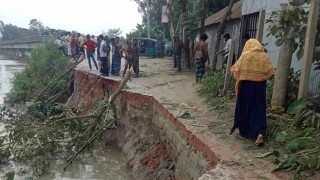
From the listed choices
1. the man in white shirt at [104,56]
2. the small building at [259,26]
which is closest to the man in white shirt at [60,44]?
the man in white shirt at [104,56]

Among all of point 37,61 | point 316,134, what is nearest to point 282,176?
point 316,134

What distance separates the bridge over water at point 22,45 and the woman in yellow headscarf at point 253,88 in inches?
720

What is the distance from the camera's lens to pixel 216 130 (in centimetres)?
607

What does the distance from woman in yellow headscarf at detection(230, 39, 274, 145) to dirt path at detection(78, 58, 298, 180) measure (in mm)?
254

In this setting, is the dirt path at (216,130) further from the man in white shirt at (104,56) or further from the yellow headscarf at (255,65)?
the man in white shirt at (104,56)

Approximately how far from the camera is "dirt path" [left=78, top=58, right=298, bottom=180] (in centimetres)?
433

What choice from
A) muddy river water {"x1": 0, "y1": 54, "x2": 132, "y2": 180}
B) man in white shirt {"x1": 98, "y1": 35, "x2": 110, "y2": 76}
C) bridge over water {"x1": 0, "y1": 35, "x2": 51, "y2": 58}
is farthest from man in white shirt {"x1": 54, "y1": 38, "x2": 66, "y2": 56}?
muddy river water {"x1": 0, "y1": 54, "x2": 132, "y2": 180}

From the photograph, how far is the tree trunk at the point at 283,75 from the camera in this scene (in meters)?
6.34

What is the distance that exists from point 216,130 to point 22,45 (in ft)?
132

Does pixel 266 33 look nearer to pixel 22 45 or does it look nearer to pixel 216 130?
pixel 216 130

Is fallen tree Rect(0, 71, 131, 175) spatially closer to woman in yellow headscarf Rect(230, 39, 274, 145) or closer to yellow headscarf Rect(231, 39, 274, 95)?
woman in yellow headscarf Rect(230, 39, 274, 145)

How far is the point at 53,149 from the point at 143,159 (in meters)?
2.22

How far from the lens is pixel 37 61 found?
1761 centimetres

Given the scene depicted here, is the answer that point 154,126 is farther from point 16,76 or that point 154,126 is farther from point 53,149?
point 16,76
